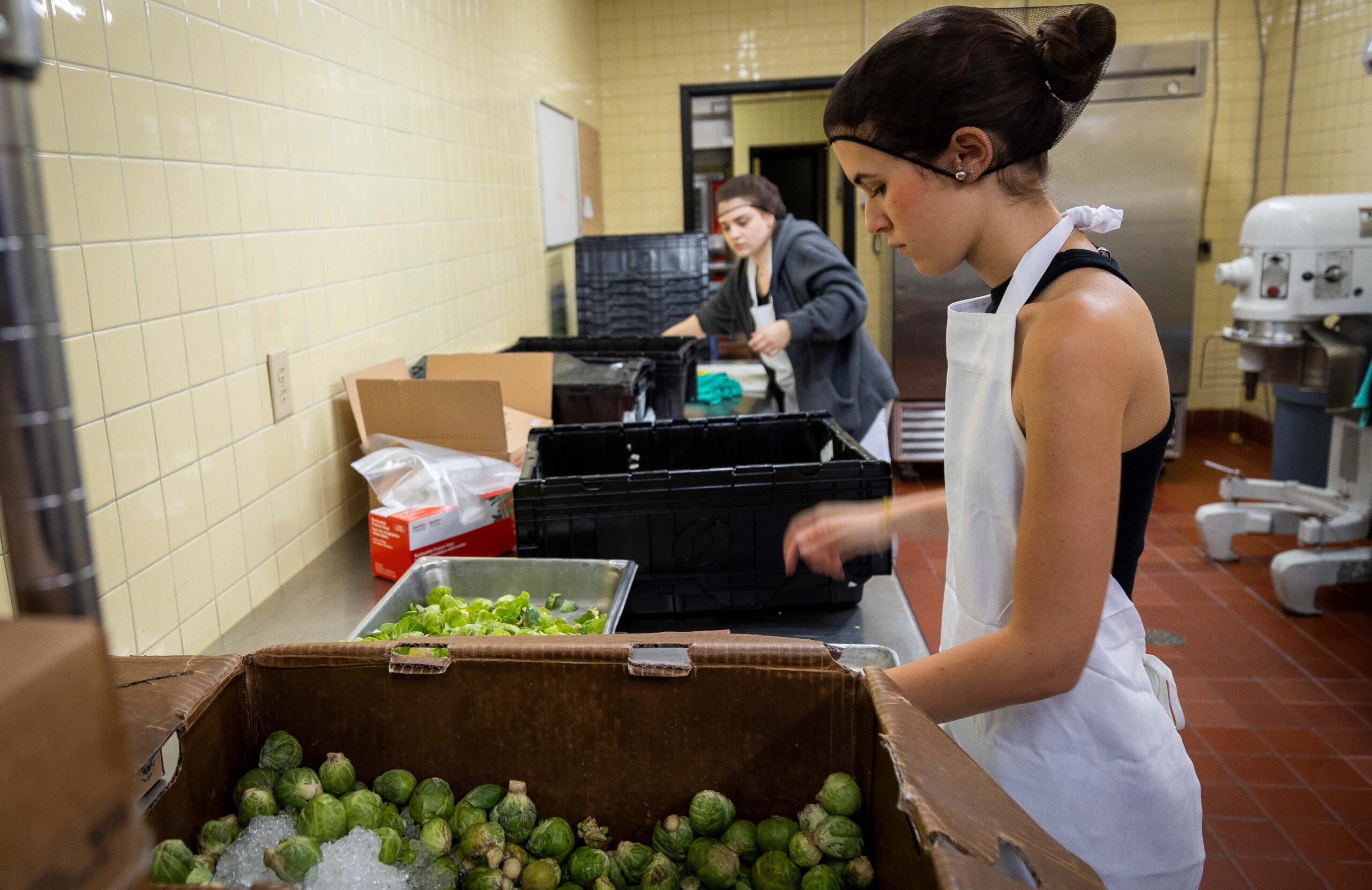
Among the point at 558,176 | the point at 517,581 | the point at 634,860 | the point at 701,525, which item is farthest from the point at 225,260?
the point at 558,176

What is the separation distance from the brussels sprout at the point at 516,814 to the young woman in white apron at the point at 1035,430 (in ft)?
1.34

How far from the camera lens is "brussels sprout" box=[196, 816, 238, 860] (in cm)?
91

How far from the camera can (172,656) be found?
969 mm

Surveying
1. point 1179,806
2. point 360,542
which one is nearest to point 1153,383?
point 1179,806

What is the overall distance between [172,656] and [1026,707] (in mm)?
942

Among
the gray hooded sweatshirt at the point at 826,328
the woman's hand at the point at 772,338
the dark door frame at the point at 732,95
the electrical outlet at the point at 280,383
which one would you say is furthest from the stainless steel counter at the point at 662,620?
the dark door frame at the point at 732,95

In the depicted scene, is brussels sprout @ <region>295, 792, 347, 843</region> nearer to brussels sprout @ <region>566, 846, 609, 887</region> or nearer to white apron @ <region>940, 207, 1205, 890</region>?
brussels sprout @ <region>566, 846, 609, 887</region>

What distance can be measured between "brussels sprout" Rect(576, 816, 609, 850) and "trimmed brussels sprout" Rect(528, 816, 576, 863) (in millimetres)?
16

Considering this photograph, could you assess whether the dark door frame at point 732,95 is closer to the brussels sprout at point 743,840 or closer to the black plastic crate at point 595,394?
the black plastic crate at point 595,394

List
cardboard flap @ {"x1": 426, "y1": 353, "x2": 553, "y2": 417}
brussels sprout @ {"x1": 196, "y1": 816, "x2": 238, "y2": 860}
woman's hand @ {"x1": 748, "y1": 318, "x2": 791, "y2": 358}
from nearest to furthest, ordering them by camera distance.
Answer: brussels sprout @ {"x1": 196, "y1": 816, "x2": 238, "y2": 860}
cardboard flap @ {"x1": 426, "y1": 353, "x2": 553, "y2": 417}
woman's hand @ {"x1": 748, "y1": 318, "x2": 791, "y2": 358}

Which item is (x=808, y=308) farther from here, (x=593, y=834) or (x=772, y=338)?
(x=593, y=834)

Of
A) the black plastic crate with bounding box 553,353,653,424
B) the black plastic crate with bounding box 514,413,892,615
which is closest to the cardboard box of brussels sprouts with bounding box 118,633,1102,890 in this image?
the black plastic crate with bounding box 514,413,892,615

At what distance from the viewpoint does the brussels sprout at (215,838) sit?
2.97 feet

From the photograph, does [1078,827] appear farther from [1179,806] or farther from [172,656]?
[172,656]
